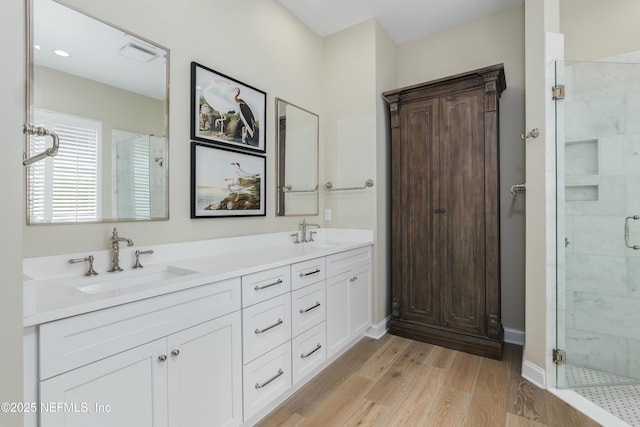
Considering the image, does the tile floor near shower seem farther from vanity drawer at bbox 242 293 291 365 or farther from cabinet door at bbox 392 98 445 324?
vanity drawer at bbox 242 293 291 365

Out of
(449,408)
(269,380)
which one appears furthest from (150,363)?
(449,408)

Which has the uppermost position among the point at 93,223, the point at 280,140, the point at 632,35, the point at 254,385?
the point at 632,35

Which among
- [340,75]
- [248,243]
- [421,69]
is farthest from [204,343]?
[421,69]

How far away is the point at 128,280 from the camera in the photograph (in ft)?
4.80

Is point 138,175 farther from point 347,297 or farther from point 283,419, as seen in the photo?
point 347,297

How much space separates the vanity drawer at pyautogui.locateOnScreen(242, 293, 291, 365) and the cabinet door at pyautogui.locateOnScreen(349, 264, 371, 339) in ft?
2.57

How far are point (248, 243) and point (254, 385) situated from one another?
3.17 ft

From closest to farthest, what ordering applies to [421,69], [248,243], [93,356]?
[93,356] → [248,243] → [421,69]

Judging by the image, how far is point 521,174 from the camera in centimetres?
260

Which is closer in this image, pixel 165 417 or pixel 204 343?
pixel 165 417

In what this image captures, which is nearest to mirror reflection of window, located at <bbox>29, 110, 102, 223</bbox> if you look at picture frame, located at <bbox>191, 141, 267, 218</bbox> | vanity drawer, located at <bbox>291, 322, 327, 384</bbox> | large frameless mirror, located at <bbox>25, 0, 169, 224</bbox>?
large frameless mirror, located at <bbox>25, 0, 169, 224</bbox>

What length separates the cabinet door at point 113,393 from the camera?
93 centimetres

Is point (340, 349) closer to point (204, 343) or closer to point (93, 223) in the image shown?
point (204, 343)

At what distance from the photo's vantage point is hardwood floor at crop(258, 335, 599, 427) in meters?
1.66
